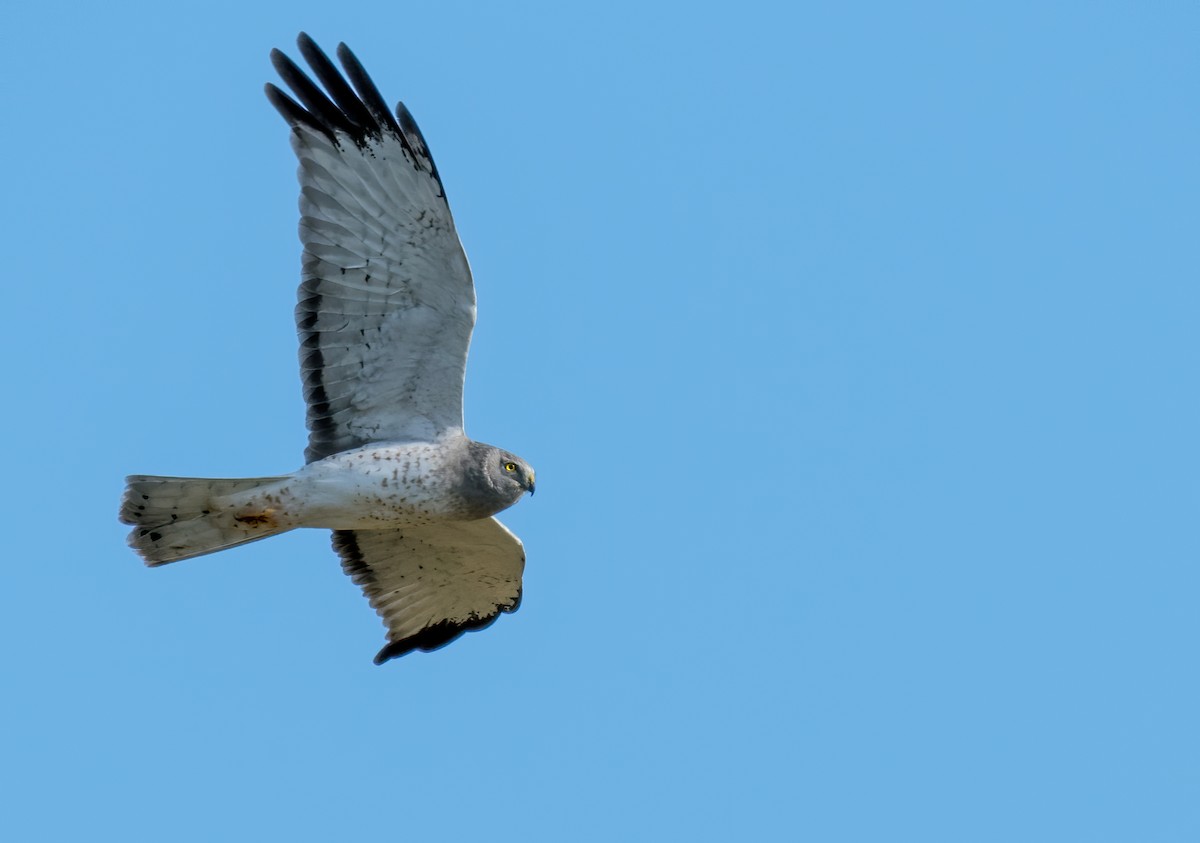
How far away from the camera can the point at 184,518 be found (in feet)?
34.8

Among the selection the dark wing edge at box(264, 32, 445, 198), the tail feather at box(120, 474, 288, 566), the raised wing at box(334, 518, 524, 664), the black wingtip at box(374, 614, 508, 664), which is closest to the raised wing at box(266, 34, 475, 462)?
the dark wing edge at box(264, 32, 445, 198)

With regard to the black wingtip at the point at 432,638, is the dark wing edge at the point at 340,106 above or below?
above

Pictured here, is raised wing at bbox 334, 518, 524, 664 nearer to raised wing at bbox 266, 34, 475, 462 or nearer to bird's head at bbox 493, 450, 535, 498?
bird's head at bbox 493, 450, 535, 498

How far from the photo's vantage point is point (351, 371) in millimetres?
10688

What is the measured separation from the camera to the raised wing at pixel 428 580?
11883mm

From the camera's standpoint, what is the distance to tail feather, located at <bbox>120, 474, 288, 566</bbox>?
414 inches

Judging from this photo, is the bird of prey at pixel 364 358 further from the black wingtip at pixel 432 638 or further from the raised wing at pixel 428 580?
the black wingtip at pixel 432 638

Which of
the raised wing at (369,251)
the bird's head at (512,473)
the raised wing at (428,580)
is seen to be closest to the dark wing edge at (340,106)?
the raised wing at (369,251)

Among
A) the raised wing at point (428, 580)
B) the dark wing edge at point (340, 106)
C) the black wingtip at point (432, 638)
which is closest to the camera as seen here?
the dark wing edge at point (340, 106)

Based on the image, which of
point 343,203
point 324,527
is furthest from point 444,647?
point 343,203

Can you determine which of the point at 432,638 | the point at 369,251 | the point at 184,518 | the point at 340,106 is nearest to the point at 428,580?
the point at 432,638

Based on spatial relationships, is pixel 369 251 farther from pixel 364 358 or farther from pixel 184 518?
pixel 184 518

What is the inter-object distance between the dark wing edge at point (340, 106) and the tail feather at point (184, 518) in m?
2.25

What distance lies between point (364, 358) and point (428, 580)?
2173 millimetres
